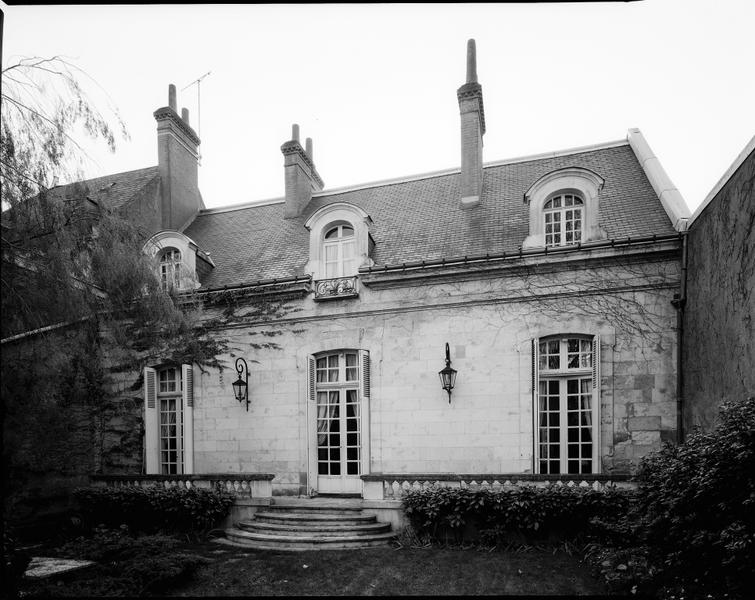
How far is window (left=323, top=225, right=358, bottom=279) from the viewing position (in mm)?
10781

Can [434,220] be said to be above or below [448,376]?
above

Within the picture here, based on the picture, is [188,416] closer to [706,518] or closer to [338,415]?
[338,415]

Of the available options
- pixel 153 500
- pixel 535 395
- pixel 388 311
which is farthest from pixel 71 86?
pixel 535 395

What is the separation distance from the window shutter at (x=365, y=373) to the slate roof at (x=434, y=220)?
1916 millimetres

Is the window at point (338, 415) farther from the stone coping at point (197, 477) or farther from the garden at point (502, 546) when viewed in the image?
the garden at point (502, 546)

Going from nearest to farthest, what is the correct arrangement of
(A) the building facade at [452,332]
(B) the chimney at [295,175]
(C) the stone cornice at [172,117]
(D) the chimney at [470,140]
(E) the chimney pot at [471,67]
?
(A) the building facade at [452,332]
(D) the chimney at [470,140]
(E) the chimney pot at [471,67]
(B) the chimney at [295,175]
(C) the stone cornice at [172,117]

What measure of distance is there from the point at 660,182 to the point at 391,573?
27.8 feet

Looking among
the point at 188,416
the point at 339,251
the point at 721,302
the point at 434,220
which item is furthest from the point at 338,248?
the point at 721,302

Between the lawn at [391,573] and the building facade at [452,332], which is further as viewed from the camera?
the building facade at [452,332]

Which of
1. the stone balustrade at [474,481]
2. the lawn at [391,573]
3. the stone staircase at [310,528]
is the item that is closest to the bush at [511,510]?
the stone balustrade at [474,481]

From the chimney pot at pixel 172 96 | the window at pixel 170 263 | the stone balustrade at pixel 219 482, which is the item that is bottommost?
the stone balustrade at pixel 219 482

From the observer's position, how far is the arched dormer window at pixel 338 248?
1056cm

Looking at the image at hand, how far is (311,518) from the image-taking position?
8969mm

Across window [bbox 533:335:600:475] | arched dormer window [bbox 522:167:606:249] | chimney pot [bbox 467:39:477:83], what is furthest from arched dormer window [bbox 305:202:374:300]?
chimney pot [bbox 467:39:477:83]
